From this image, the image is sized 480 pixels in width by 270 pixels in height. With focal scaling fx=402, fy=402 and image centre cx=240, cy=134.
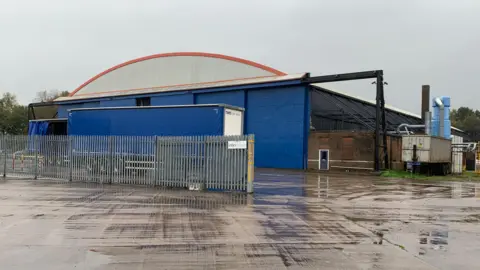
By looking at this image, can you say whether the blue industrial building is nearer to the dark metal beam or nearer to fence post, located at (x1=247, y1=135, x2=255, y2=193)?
the dark metal beam

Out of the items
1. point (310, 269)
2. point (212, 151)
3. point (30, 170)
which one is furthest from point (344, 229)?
point (30, 170)

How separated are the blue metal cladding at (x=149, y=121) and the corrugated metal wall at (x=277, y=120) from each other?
1596 cm

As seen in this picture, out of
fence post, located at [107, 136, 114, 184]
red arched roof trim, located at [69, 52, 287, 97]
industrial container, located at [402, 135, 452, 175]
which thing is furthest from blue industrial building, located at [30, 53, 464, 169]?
fence post, located at [107, 136, 114, 184]

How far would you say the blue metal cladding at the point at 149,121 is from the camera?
1805 cm

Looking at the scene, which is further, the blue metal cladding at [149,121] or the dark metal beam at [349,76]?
the dark metal beam at [349,76]

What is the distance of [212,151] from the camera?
580 inches

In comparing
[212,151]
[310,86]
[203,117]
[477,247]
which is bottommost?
[477,247]

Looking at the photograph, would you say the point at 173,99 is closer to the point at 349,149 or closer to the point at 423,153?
the point at 349,149

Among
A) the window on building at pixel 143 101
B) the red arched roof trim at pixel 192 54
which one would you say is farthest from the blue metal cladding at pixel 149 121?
the window on building at pixel 143 101

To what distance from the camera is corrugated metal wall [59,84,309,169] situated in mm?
33125

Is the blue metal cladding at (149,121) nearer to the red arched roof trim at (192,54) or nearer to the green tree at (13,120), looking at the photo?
the red arched roof trim at (192,54)

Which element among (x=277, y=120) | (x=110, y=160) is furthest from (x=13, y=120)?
(x=110, y=160)

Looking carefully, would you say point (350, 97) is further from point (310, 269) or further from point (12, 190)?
point (310, 269)

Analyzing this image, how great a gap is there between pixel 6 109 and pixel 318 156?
64.3 m
